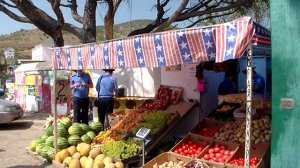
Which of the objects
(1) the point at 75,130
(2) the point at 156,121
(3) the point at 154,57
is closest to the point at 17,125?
(1) the point at 75,130

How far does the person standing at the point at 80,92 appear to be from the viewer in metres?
13.2

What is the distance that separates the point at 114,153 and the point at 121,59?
2014 mm

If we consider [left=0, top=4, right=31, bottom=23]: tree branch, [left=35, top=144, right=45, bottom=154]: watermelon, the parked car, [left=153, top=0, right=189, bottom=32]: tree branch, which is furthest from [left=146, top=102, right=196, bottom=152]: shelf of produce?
[left=0, top=4, right=31, bottom=23]: tree branch

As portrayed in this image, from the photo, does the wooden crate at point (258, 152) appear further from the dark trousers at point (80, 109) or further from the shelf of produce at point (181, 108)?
the dark trousers at point (80, 109)

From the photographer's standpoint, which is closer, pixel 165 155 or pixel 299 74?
pixel 299 74

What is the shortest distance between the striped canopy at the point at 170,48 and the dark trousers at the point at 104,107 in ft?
9.87

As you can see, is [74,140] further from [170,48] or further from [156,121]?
[170,48]

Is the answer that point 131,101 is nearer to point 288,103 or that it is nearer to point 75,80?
point 75,80

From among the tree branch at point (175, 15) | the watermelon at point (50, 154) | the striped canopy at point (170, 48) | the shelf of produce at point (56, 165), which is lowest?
the shelf of produce at point (56, 165)

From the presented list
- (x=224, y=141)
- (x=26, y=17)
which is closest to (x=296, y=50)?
(x=224, y=141)

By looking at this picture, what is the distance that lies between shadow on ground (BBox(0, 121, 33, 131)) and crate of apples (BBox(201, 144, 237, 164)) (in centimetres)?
1037

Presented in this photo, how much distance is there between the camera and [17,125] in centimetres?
1855

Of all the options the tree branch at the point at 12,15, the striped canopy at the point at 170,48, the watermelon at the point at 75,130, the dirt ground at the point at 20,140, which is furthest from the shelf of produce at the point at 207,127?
the tree branch at the point at 12,15

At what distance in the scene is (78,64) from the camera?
9.88 meters
